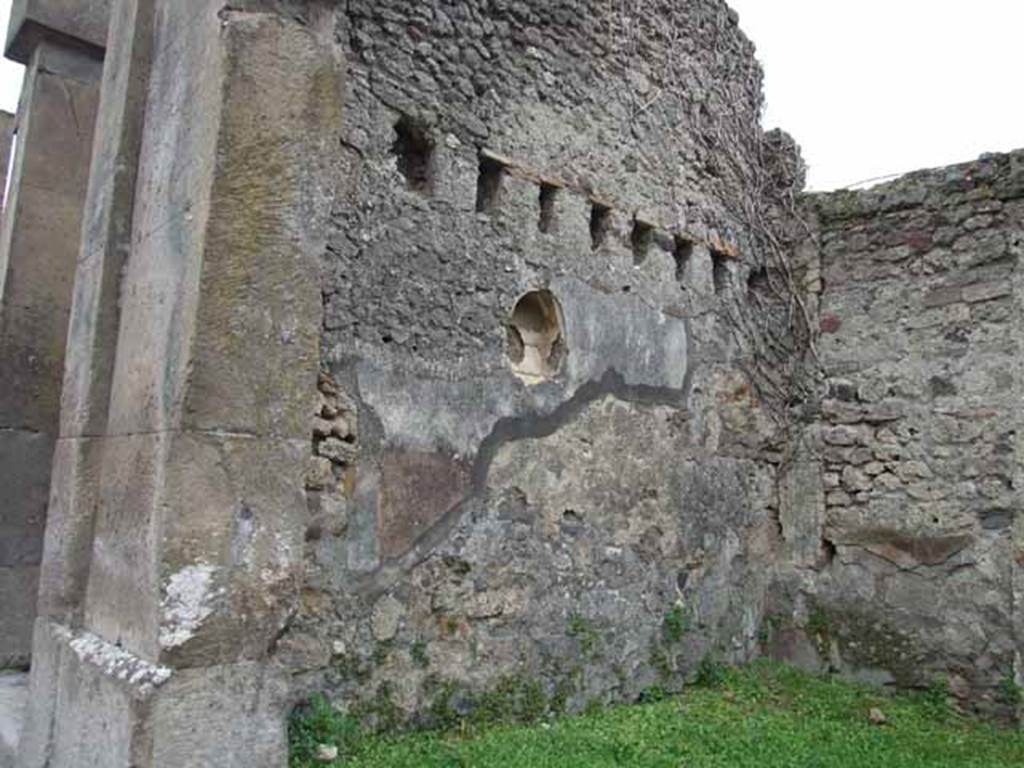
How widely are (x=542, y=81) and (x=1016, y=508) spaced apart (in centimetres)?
353

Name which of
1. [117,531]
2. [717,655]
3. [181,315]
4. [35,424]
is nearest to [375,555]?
[117,531]

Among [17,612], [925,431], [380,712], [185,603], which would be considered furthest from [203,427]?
[925,431]

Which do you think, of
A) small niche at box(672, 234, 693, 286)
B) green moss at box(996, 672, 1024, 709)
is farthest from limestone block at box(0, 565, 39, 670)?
green moss at box(996, 672, 1024, 709)

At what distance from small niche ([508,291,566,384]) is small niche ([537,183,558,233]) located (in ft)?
1.20

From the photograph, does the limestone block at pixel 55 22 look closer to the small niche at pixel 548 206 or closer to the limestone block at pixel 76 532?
the small niche at pixel 548 206

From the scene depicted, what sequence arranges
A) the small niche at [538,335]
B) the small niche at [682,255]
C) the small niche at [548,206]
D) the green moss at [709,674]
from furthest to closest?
the small niche at [682,255]
the green moss at [709,674]
the small niche at [548,206]
the small niche at [538,335]

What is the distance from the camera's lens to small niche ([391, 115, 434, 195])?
3.85 m

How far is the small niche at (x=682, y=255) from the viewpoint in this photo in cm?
523

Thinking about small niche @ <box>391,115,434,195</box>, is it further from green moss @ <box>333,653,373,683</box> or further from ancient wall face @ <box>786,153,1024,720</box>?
ancient wall face @ <box>786,153,1024,720</box>

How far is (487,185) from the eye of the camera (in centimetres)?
422

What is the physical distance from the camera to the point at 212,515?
227 centimetres

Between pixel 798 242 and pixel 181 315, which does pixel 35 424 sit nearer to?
pixel 181 315

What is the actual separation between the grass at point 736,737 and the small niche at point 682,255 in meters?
2.45

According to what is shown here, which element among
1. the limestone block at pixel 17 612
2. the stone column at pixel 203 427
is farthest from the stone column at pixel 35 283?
the stone column at pixel 203 427
